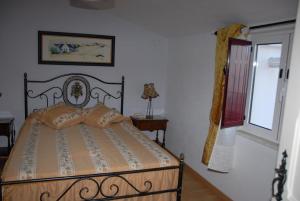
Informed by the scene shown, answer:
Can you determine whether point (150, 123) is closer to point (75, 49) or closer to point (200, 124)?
point (200, 124)

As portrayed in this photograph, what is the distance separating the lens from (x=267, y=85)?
2.65 m

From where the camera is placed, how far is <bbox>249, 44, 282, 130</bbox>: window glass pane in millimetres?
2566

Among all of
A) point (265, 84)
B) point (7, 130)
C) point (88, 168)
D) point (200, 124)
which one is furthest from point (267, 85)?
point (7, 130)

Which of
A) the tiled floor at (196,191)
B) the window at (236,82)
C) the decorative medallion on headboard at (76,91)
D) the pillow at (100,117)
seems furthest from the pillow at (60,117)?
the window at (236,82)

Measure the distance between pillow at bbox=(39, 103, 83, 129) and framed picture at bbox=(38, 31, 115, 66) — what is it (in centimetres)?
82

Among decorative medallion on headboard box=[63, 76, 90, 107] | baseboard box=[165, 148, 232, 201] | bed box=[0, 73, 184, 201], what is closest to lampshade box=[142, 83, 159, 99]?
decorative medallion on headboard box=[63, 76, 90, 107]

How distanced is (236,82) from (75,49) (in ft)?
8.29

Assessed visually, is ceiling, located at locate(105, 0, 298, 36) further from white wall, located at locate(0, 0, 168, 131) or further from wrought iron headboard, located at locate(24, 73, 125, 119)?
wrought iron headboard, located at locate(24, 73, 125, 119)


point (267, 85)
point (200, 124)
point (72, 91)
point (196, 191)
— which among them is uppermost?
point (267, 85)

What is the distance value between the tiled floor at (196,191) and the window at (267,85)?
37.3 inches

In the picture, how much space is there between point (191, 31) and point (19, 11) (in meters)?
2.47

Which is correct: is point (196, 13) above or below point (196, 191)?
above

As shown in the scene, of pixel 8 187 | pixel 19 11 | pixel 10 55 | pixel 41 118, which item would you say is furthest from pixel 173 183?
pixel 19 11

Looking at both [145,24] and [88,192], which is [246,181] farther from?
[145,24]
